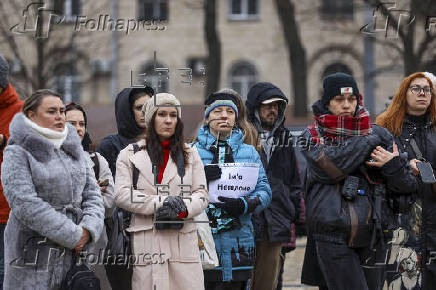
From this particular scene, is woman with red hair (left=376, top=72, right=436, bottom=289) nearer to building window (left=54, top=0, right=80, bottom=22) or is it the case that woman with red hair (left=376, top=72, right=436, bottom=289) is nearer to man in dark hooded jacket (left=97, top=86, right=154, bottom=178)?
man in dark hooded jacket (left=97, top=86, right=154, bottom=178)

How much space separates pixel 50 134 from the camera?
5.66 metres

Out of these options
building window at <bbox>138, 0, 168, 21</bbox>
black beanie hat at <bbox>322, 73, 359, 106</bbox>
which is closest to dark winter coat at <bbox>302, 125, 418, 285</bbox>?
black beanie hat at <bbox>322, 73, 359, 106</bbox>

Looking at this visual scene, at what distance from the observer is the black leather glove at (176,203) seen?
19.6 ft

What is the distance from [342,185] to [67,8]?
1863 cm

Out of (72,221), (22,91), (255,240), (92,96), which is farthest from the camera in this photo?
(92,96)

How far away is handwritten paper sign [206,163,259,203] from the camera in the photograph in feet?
21.5

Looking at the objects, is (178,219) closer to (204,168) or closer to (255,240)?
(204,168)

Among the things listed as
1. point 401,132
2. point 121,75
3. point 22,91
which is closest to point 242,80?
point 121,75

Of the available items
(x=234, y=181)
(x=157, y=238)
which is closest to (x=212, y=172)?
(x=234, y=181)

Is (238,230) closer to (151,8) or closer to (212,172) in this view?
(212,172)

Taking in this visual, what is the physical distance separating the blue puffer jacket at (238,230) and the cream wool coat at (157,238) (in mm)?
373

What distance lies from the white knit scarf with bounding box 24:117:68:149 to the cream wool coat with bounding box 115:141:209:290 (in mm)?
608

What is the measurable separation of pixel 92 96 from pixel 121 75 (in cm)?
144

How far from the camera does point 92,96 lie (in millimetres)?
34594
